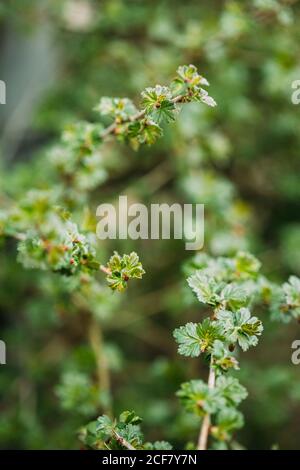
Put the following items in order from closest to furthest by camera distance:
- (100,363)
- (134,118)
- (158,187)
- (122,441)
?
1. (122,441)
2. (134,118)
3. (100,363)
4. (158,187)

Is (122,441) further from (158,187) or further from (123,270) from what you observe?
(158,187)

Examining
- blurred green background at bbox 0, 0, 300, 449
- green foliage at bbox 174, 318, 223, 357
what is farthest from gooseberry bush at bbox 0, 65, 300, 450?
blurred green background at bbox 0, 0, 300, 449

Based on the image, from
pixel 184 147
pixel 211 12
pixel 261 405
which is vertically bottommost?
pixel 261 405

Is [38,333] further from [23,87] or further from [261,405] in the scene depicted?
[23,87]

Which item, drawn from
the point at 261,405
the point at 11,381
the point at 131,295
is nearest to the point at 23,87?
the point at 131,295

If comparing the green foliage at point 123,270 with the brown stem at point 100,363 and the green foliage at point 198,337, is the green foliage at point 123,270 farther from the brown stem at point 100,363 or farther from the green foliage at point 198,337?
the brown stem at point 100,363

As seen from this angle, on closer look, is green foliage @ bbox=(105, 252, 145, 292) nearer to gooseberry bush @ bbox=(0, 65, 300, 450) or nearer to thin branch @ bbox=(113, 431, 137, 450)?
gooseberry bush @ bbox=(0, 65, 300, 450)

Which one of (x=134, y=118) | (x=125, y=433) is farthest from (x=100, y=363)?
(x=134, y=118)

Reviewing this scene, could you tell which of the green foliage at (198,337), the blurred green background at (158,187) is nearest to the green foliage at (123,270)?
the green foliage at (198,337)
